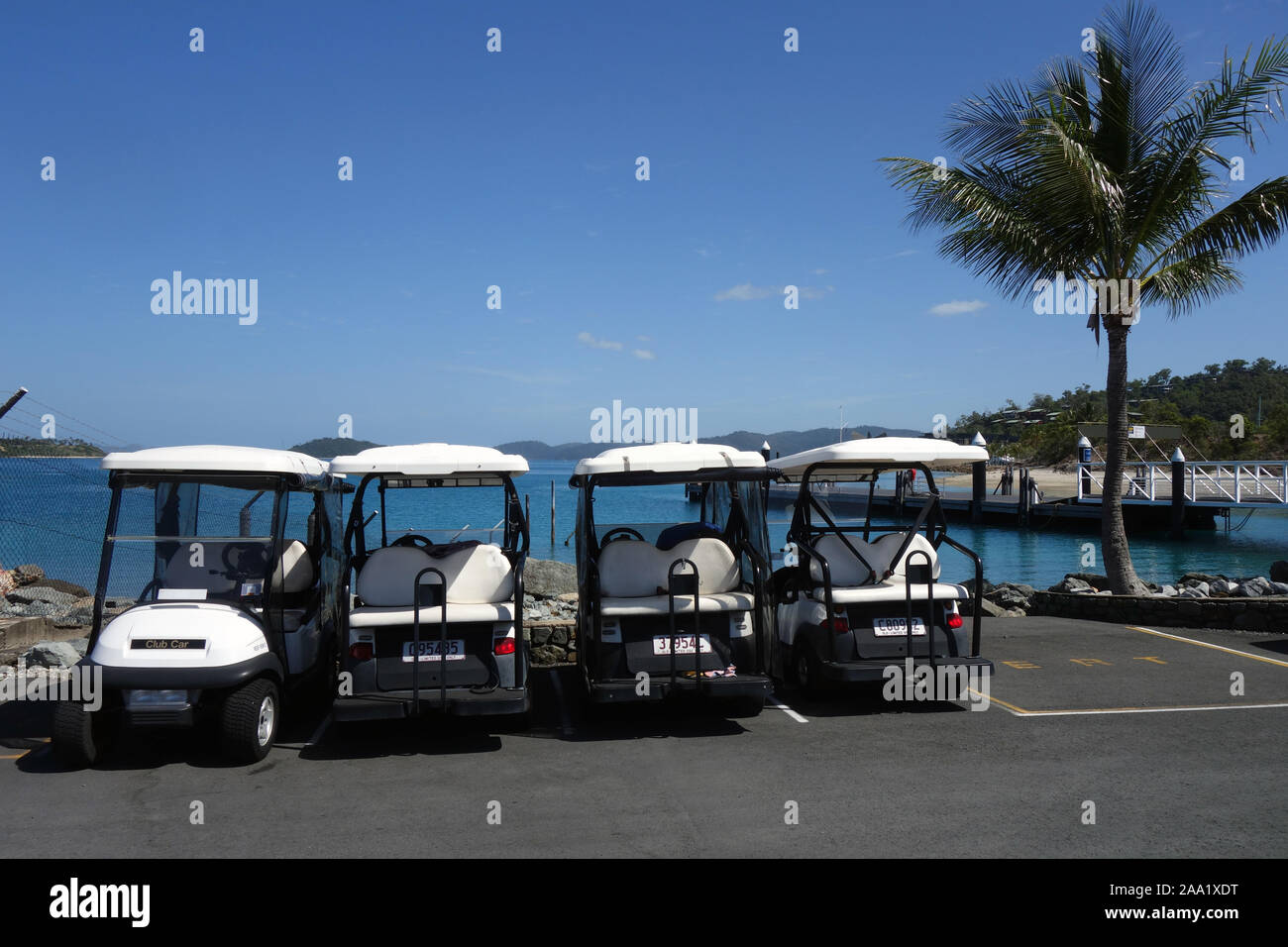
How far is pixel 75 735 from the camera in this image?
Answer: 6.77 metres

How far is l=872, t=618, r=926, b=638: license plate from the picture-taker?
28.1 ft

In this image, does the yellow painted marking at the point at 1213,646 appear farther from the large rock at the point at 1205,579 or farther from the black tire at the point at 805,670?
the large rock at the point at 1205,579

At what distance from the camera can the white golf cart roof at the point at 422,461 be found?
7707 millimetres

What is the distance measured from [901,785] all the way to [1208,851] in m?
1.86

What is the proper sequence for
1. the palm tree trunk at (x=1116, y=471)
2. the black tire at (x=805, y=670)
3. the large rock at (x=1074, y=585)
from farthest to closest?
the large rock at (x=1074, y=585)
the palm tree trunk at (x=1116, y=471)
the black tire at (x=805, y=670)

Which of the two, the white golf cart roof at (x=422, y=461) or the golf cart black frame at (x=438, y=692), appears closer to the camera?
the golf cart black frame at (x=438, y=692)

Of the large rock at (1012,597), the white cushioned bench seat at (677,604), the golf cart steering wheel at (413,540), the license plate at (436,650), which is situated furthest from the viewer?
the large rock at (1012,597)

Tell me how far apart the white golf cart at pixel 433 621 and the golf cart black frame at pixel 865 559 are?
2453 millimetres

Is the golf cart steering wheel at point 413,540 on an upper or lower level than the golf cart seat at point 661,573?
upper

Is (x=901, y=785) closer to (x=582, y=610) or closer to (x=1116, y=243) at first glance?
(x=582, y=610)

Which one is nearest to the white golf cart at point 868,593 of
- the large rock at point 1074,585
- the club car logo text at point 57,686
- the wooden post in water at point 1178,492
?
the club car logo text at point 57,686

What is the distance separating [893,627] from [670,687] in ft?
7.62

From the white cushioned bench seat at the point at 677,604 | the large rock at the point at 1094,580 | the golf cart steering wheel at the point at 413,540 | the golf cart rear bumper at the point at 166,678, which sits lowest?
the large rock at the point at 1094,580
